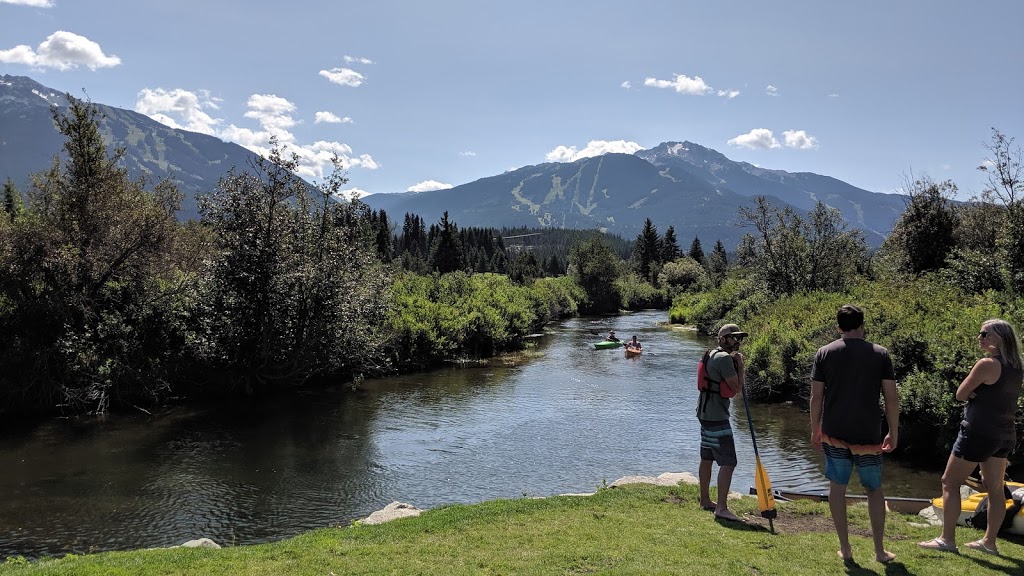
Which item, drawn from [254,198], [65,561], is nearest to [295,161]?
[254,198]

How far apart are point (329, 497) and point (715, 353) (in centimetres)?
1097

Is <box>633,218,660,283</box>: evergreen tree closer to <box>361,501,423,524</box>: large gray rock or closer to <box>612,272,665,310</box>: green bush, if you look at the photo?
<box>612,272,665,310</box>: green bush

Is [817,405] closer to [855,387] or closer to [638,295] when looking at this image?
[855,387]

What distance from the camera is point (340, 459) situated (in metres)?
19.4

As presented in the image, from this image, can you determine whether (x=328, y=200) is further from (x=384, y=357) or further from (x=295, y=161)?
(x=384, y=357)

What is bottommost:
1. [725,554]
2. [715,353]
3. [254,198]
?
[725,554]

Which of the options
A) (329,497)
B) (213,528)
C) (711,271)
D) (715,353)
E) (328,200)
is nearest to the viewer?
(715,353)

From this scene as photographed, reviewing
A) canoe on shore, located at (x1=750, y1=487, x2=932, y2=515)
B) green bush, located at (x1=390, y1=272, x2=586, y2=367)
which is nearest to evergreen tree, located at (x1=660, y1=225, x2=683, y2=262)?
green bush, located at (x1=390, y1=272, x2=586, y2=367)

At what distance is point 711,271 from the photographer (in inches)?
3907

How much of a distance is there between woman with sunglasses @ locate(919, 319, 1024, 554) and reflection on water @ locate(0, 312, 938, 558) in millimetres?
8040

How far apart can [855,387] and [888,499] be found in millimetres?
5825

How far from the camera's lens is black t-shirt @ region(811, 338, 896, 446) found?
7172 millimetres

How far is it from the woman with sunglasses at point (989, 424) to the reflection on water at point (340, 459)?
8040mm

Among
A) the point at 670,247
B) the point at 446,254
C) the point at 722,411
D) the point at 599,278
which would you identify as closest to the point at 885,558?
the point at 722,411
